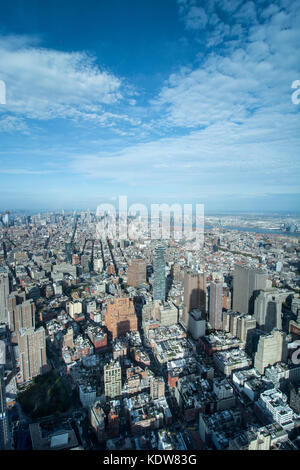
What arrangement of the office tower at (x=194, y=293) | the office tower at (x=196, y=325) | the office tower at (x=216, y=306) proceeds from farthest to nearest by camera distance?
1. the office tower at (x=194, y=293)
2. the office tower at (x=216, y=306)
3. the office tower at (x=196, y=325)

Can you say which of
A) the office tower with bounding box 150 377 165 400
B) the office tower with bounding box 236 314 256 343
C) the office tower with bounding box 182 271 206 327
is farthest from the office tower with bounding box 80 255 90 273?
the office tower with bounding box 150 377 165 400

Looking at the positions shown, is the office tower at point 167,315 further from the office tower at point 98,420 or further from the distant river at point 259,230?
the distant river at point 259,230

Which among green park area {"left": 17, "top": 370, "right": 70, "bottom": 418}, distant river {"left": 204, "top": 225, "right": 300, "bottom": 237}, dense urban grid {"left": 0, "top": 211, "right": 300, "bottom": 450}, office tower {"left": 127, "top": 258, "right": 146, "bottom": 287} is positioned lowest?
green park area {"left": 17, "top": 370, "right": 70, "bottom": 418}

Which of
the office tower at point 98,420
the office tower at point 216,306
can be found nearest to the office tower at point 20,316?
the office tower at point 98,420

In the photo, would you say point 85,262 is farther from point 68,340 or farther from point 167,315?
point 68,340

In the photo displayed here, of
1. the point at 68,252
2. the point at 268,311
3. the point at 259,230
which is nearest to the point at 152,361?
the point at 268,311

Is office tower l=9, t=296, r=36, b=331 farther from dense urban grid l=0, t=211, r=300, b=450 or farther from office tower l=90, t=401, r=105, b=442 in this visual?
office tower l=90, t=401, r=105, b=442
